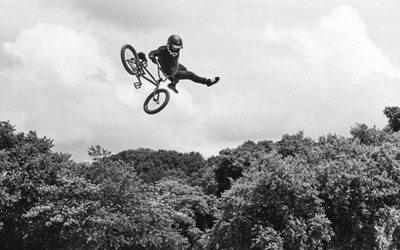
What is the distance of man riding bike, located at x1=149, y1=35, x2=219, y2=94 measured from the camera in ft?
39.2

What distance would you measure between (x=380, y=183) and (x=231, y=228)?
10.9 meters

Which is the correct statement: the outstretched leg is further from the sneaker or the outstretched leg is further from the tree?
the tree

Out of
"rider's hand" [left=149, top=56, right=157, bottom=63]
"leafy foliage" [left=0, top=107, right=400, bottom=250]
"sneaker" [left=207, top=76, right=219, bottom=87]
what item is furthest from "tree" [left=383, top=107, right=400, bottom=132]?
"rider's hand" [left=149, top=56, right=157, bottom=63]

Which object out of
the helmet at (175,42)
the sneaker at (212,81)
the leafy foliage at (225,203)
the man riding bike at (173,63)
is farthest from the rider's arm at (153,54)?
the leafy foliage at (225,203)

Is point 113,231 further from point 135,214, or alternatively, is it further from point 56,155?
point 56,155

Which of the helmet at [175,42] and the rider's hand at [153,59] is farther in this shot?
the rider's hand at [153,59]

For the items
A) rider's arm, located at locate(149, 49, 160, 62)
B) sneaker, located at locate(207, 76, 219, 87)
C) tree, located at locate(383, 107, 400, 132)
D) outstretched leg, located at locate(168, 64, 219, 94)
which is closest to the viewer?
rider's arm, located at locate(149, 49, 160, 62)

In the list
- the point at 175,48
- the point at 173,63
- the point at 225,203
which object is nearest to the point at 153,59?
the point at 173,63

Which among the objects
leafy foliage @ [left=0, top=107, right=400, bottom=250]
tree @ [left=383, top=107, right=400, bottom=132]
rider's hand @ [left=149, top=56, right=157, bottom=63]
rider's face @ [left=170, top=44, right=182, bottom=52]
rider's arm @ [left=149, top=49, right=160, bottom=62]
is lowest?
rider's face @ [left=170, top=44, right=182, bottom=52]

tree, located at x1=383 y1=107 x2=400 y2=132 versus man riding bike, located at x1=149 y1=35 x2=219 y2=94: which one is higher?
tree, located at x1=383 y1=107 x2=400 y2=132

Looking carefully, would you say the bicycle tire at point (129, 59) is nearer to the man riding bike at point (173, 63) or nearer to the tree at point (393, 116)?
the man riding bike at point (173, 63)

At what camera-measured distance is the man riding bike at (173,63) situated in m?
11.9

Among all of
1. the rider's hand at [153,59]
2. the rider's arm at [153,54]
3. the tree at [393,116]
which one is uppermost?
the tree at [393,116]

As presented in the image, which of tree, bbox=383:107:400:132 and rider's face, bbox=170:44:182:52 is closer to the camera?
rider's face, bbox=170:44:182:52
